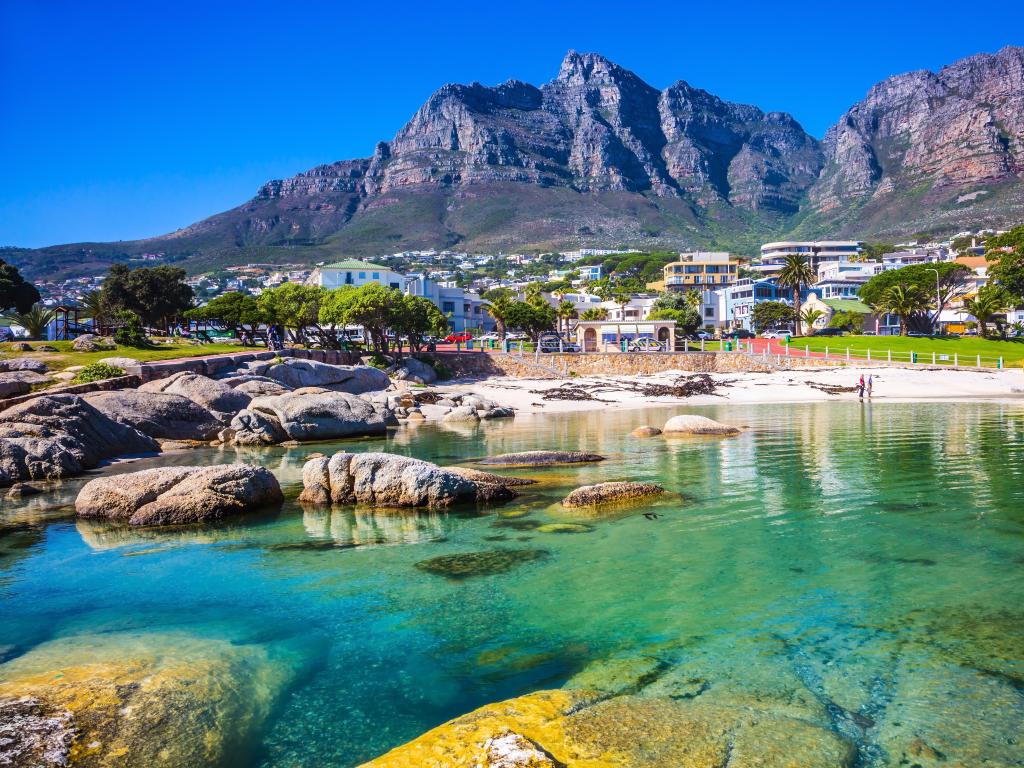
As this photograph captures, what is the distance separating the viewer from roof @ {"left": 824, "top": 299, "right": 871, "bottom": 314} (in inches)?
4183

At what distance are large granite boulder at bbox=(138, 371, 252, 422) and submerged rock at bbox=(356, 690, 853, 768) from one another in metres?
31.1

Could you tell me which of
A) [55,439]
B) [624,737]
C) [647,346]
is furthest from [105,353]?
[647,346]

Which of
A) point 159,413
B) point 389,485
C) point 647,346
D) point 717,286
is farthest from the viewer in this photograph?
point 717,286

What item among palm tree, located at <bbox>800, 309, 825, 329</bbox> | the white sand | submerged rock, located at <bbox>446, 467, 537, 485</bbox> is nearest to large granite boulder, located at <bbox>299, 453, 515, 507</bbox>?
submerged rock, located at <bbox>446, 467, 537, 485</bbox>

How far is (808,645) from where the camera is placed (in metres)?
8.41

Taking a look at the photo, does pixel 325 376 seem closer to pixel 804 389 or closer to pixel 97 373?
pixel 97 373

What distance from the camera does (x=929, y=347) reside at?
240 ft

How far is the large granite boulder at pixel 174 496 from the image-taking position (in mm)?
16172

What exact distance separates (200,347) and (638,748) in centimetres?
5350

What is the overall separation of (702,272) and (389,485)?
524ft

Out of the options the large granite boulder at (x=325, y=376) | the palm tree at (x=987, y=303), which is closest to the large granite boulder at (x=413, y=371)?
the large granite boulder at (x=325, y=376)

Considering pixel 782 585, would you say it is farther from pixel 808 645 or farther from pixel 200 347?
pixel 200 347

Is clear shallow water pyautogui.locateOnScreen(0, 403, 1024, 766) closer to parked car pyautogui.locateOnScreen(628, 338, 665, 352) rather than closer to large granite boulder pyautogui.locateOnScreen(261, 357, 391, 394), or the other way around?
large granite boulder pyautogui.locateOnScreen(261, 357, 391, 394)

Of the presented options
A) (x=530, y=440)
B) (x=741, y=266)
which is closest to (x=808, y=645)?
(x=530, y=440)
